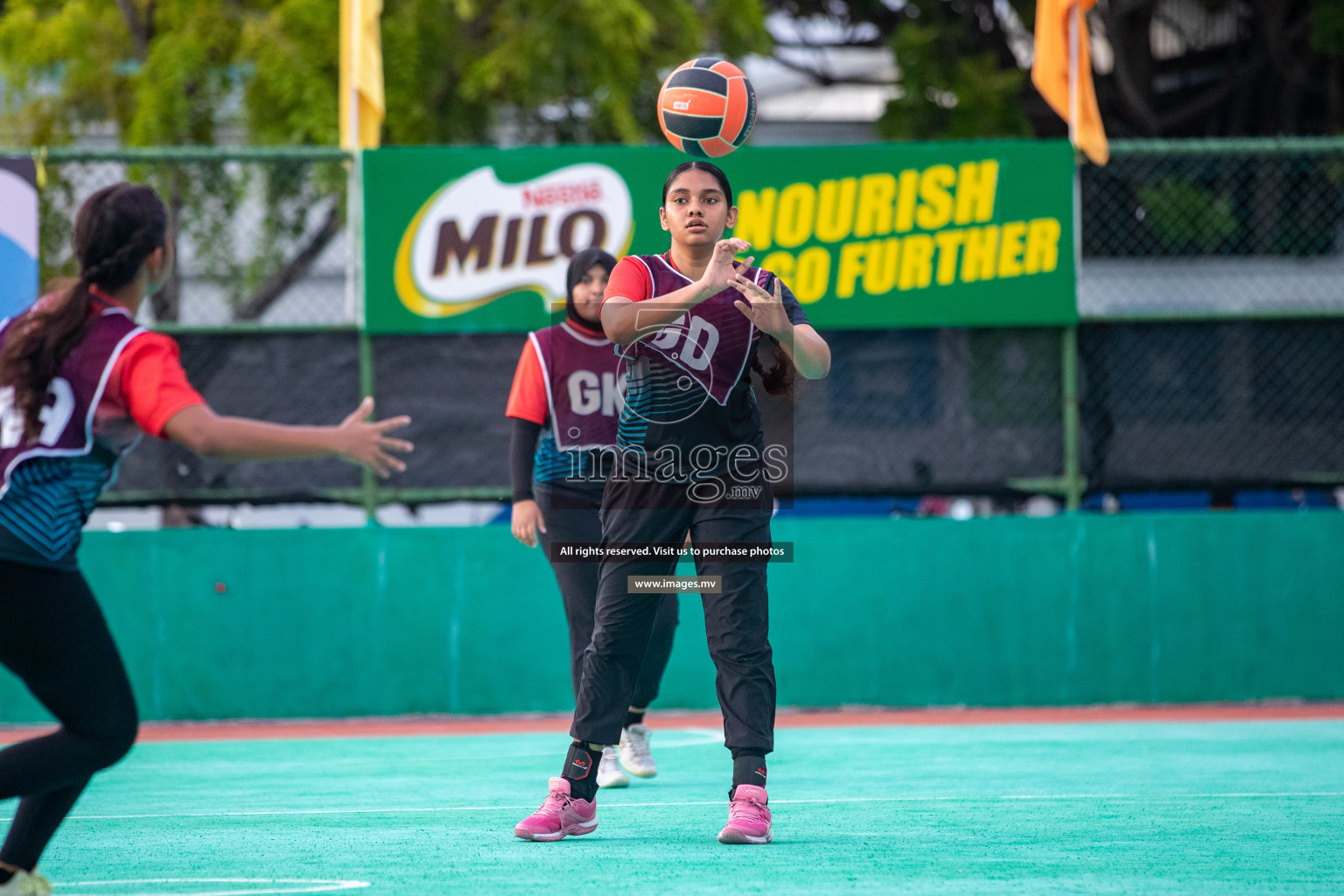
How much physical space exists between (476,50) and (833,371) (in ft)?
23.4

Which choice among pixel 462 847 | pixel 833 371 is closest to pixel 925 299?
pixel 833 371

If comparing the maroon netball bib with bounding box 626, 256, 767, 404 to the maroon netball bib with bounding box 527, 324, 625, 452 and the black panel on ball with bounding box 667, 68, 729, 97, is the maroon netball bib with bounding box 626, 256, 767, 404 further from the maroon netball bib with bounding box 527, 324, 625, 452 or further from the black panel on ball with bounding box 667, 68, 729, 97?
the maroon netball bib with bounding box 527, 324, 625, 452

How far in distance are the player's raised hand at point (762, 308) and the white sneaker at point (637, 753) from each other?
107 inches

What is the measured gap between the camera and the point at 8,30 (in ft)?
48.2

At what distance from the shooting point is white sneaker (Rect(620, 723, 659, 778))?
21.6 feet

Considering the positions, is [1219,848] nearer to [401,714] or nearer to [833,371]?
[833,371]

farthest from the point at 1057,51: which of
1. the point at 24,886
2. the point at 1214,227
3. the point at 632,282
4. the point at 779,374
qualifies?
the point at 24,886

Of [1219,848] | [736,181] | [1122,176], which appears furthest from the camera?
[1122,176]

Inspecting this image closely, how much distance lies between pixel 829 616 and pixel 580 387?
401 cm

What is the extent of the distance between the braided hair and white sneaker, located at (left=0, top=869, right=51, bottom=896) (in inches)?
44.2

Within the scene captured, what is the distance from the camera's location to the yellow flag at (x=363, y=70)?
32.8 ft

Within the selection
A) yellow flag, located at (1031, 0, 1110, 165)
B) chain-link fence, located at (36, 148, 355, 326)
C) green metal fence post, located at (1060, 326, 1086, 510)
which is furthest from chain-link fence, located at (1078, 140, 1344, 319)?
chain-link fence, located at (36, 148, 355, 326)

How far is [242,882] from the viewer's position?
4188 millimetres

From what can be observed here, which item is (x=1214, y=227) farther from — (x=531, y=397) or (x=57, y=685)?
(x=57, y=685)
